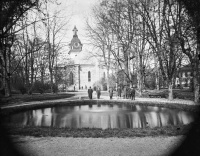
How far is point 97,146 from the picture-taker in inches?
204

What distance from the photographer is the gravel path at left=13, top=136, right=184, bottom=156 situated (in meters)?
4.70

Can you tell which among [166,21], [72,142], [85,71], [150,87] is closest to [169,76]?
[166,21]

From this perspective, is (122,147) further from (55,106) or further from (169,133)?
(55,106)

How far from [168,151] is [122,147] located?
126 centimetres

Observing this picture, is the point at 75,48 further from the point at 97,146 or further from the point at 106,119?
the point at 97,146

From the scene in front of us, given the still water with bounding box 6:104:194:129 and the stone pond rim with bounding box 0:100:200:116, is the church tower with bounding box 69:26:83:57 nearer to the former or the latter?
the stone pond rim with bounding box 0:100:200:116

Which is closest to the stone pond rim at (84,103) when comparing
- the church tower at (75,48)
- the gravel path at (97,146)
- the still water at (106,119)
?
the still water at (106,119)

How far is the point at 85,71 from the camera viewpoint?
6319 centimetres

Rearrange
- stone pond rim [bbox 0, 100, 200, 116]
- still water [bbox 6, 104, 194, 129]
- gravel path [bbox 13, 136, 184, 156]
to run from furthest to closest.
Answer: stone pond rim [bbox 0, 100, 200, 116], still water [bbox 6, 104, 194, 129], gravel path [bbox 13, 136, 184, 156]

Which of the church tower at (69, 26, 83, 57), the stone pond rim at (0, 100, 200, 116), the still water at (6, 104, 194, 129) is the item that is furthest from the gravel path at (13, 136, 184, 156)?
the church tower at (69, 26, 83, 57)

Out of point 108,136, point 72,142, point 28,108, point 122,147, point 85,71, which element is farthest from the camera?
point 85,71

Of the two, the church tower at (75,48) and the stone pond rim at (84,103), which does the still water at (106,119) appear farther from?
the church tower at (75,48)

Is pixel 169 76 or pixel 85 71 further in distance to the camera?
pixel 85 71

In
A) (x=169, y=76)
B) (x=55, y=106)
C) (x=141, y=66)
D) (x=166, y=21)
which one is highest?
(x=166, y=21)
